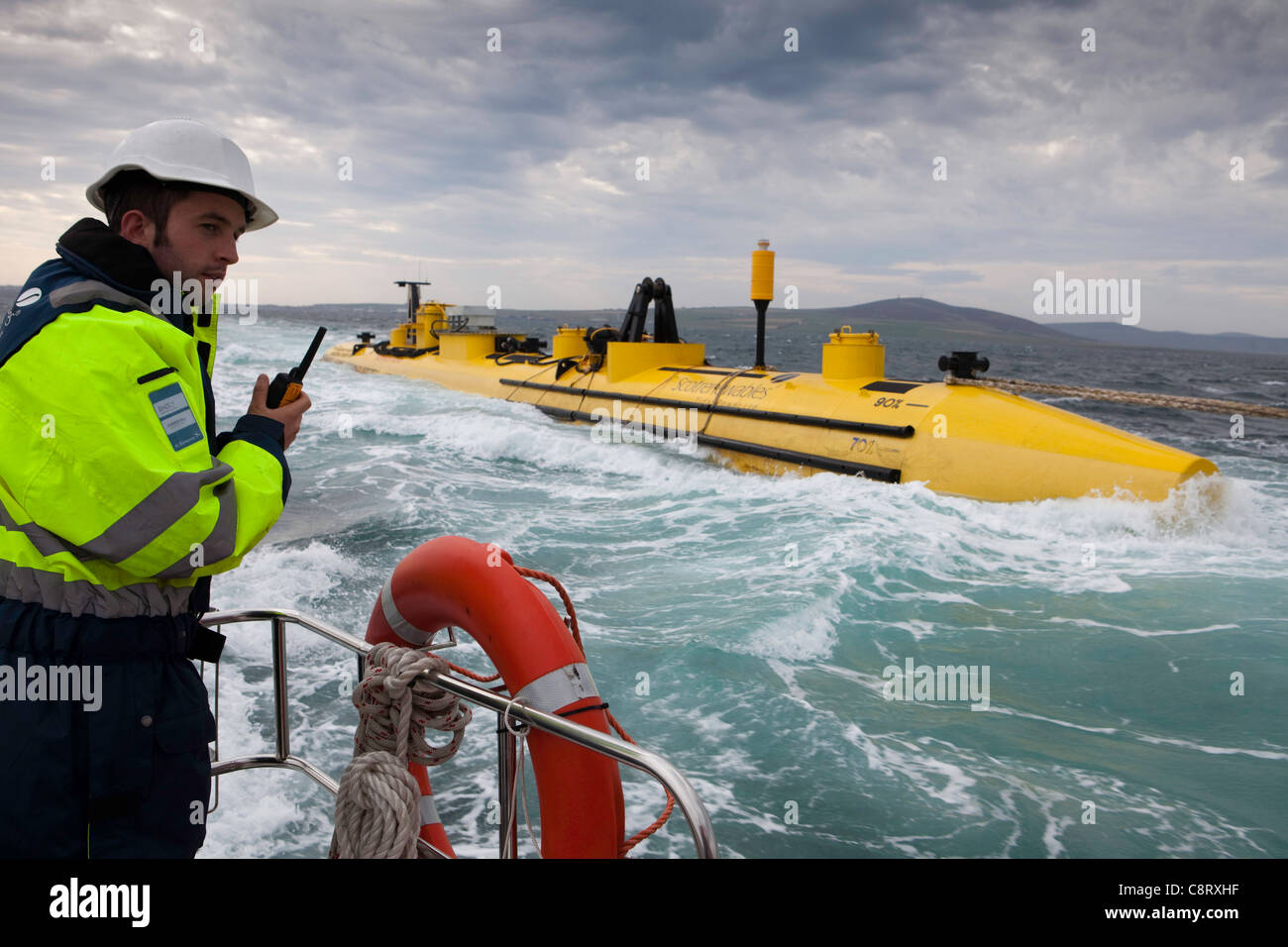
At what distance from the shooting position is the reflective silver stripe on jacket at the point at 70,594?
65.8 inches

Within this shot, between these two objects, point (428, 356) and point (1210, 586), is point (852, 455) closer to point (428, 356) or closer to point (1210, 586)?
point (1210, 586)

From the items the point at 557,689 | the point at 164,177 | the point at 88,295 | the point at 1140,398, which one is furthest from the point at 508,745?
the point at 1140,398

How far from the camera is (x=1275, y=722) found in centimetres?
563

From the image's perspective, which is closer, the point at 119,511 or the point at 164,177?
the point at 119,511

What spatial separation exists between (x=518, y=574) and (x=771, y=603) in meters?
5.31

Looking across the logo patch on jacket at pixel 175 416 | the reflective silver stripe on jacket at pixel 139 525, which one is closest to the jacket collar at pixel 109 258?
the logo patch on jacket at pixel 175 416

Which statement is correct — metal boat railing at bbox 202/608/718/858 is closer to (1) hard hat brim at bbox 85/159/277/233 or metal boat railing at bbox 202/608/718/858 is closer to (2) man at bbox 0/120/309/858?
(2) man at bbox 0/120/309/858

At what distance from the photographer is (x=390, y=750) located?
96.0 inches

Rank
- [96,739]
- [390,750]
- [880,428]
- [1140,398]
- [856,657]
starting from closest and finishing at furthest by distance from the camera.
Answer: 1. [96,739]
2. [390,750]
3. [856,657]
4. [1140,398]
5. [880,428]

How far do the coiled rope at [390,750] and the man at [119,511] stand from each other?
37 cm

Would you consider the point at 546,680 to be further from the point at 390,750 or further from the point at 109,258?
the point at 109,258

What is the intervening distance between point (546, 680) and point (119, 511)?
42.9 inches

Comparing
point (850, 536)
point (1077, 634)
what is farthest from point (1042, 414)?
point (1077, 634)

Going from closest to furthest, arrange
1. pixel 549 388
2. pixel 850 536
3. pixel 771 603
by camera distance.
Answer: pixel 771 603, pixel 850 536, pixel 549 388
